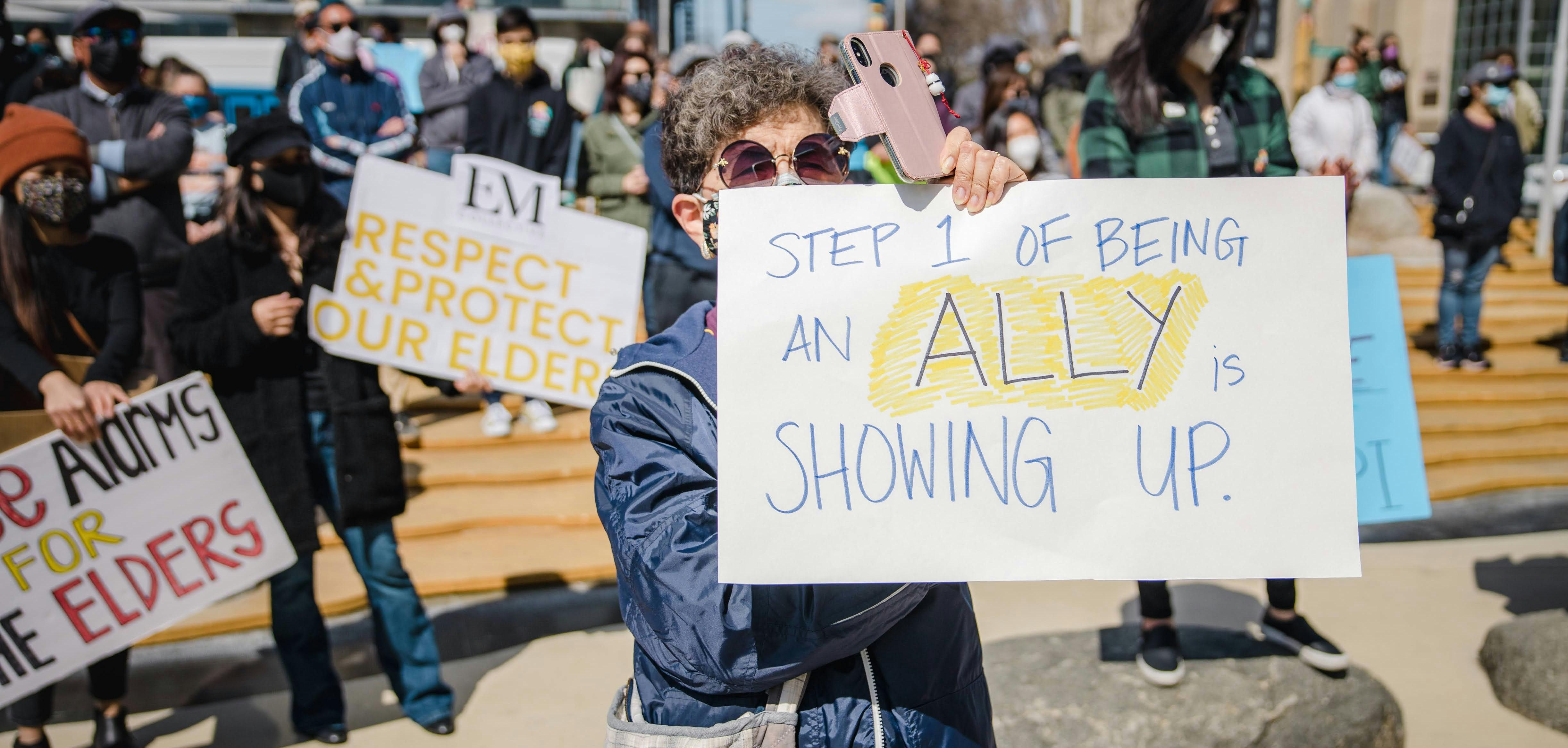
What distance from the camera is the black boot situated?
3402mm

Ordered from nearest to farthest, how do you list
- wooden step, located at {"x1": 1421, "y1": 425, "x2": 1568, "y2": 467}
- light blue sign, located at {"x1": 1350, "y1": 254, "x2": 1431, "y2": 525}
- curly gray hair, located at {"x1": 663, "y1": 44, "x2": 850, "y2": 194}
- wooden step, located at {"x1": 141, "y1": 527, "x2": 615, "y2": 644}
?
curly gray hair, located at {"x1": 663, "y1": 44, "x2": 850, "y2": 194} < light blue sign, located at {"x1": 1350, "y1": 254, "x2": 1431, "y2": 525} < wooden step, located at {"x1": 141, "y1": 527, "x2": 615, "y2": 644} < wooden step, located at {"x1": 1421, "y1": 425, "x2": 1568, "y2": 467}

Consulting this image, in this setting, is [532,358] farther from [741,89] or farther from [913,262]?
[913,262]

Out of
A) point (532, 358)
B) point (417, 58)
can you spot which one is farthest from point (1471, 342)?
point (417, 58)

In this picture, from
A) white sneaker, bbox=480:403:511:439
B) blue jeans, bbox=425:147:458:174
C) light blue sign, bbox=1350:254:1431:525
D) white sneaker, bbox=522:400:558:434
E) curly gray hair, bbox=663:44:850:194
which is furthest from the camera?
blue jeans, bbox=425:147:458:174

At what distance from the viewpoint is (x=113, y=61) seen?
5082 millimetres

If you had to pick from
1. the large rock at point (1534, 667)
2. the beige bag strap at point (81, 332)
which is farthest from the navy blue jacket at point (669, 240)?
the large rock at point (1534, 667)

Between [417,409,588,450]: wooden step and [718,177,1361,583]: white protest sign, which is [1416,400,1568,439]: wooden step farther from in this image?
[718,177,1361,583]: white protest sign

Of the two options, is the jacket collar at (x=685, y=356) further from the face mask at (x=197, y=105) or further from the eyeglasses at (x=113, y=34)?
the face mask at (x=197, y=105)

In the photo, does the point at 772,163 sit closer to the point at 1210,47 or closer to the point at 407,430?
the point at 1210,47

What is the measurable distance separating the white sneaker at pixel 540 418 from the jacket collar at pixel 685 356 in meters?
4.68

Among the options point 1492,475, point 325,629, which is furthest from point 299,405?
point 1492,475

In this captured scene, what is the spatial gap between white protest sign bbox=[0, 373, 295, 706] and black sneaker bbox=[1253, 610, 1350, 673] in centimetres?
315

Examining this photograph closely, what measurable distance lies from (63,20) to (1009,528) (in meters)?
16.1

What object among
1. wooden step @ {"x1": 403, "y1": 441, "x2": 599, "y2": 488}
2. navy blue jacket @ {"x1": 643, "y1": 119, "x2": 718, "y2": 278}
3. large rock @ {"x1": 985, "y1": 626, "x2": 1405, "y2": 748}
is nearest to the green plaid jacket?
large rock @ {"x1": 985, "y1": 626, "x2": 1405, "y2": 748}
